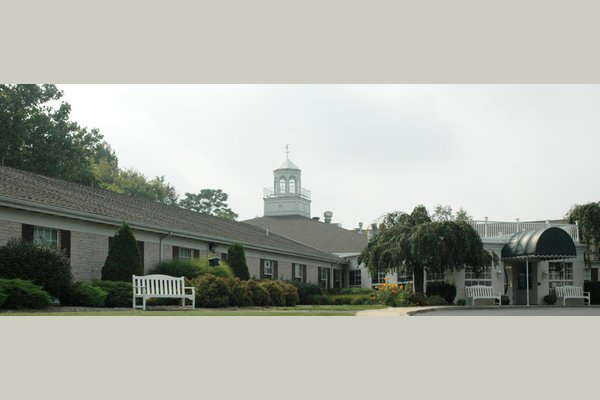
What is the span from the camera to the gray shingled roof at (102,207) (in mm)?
21484

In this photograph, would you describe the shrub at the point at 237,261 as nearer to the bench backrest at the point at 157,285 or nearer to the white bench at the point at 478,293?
the bench backrest at the point at 157,285

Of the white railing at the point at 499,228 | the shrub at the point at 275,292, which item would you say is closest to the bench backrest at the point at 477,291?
the white railing at the point at 499,228

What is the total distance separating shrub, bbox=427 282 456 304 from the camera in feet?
111

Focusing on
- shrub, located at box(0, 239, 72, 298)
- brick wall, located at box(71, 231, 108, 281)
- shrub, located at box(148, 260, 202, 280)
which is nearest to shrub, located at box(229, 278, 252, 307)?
shrub, located at box(148, 260, 202, 280)

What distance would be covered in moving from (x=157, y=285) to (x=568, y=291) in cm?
2222

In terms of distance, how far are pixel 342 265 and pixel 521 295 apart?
1539 centimetres

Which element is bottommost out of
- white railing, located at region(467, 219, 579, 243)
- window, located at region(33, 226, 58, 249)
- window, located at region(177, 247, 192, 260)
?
window, located at region(177, 247, 192, 260)

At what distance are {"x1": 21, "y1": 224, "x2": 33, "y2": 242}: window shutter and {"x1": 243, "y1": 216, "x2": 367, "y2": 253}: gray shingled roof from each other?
31.2 m

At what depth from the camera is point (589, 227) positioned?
39.0 metres

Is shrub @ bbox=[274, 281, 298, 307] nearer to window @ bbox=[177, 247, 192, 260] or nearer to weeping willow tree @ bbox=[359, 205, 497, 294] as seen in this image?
window @ bbox=[177, 247, 192, 260]

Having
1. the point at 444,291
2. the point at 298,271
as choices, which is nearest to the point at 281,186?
the point at 298,271

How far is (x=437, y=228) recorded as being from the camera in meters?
32.8

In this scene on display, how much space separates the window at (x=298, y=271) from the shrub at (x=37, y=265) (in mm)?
21347

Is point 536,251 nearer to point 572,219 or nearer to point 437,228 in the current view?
point 437,228
